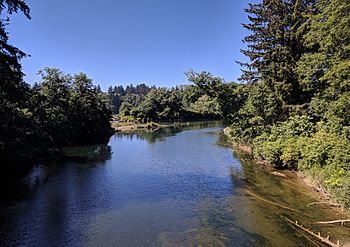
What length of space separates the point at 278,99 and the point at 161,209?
63.9ft

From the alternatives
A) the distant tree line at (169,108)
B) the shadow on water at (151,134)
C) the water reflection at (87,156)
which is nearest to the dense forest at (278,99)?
the water reflection at (87,156)

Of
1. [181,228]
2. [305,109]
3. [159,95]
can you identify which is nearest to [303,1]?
[305,109]

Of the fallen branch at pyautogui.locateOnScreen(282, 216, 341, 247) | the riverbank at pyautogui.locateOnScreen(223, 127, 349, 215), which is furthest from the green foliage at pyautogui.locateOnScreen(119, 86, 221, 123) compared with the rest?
the fallen branch at pyautogui.locateOnScreen(282, 216, 341, 247)

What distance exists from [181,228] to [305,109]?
19.3 meters

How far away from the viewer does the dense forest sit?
48.5 ft

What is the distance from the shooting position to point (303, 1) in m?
26.1

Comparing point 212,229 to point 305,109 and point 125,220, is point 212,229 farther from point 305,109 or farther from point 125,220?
point 305,109

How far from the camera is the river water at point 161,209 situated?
35.9 feet

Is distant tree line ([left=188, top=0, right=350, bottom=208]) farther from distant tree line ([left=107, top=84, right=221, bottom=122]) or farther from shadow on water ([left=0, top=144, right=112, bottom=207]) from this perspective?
distant tree line ([left=107, top=84, right=221, bottom=122])

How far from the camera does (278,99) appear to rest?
27297mm

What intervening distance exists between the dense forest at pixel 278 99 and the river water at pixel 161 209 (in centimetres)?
244

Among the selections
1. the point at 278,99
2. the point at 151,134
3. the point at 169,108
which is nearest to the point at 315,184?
the point at 278,99

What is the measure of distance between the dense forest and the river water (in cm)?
244

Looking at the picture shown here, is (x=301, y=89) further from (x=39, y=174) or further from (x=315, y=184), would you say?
(x=39, y=174)
